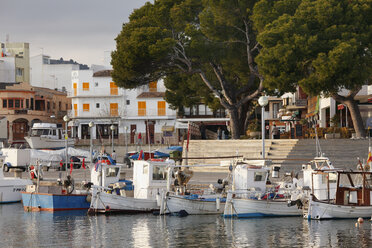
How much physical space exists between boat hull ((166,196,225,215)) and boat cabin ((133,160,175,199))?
68.1 inches

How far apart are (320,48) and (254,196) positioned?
63.0 ft

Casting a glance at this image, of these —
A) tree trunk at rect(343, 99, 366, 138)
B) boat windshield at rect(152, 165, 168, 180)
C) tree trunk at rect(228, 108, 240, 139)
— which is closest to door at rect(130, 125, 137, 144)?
tree trunk at rect(228, 108, 240, 139)

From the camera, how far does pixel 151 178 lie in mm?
33594

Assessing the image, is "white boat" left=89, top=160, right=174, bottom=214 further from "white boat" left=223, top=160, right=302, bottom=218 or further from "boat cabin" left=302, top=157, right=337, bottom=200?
"boat cabin" left=302, top=157, right=337, bottom=200

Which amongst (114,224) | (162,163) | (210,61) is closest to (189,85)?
(210,61)

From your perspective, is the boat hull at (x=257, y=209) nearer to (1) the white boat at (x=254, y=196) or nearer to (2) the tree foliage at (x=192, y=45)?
(1) the white boat at (x=254, y=196)

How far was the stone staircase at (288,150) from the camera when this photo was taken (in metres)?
45.4

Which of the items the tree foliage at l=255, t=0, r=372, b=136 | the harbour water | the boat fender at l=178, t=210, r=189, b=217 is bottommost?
the harbour water

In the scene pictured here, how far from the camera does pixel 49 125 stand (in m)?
79.2

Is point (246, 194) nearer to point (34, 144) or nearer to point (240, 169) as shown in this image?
point (240, 169)

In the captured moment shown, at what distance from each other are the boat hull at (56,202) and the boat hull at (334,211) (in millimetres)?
10698

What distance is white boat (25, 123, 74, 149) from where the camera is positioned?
77.1m

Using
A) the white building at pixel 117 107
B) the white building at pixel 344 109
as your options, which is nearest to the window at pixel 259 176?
the white building at pixel 344 109

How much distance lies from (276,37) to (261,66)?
2168 mm
